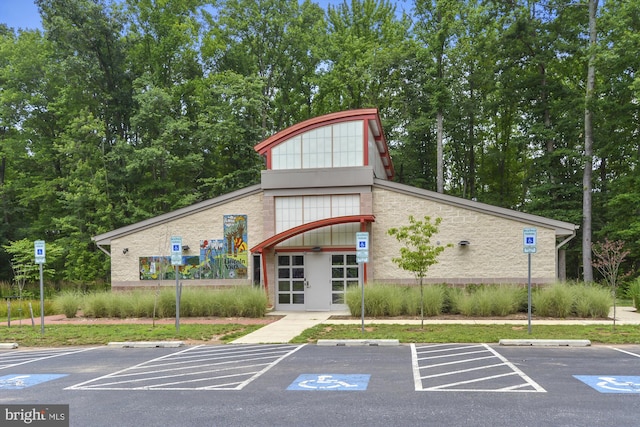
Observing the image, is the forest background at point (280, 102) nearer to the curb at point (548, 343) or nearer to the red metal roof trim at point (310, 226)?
the red metal roof trim at point (310, 226)

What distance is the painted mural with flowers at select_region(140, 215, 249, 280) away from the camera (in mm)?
21656

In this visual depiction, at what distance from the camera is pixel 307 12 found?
39.1 m

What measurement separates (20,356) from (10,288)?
2110 cm

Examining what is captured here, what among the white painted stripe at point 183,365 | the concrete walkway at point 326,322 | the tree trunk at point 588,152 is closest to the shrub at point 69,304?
the concrete walkway at point 326,322

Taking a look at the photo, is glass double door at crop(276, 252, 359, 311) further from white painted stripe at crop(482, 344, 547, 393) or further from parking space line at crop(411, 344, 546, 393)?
white painted stripe at crop(482, 344, 547, 393)

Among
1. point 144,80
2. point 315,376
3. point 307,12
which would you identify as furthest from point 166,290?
point 307,12

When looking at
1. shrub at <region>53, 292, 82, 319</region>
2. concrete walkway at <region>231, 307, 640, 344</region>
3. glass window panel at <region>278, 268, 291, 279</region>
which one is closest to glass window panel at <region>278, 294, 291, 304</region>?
glass window panel at <region>278, 268, 291, 279</region>

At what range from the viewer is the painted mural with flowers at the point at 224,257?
21.7 meters

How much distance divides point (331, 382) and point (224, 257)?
46.1 ft

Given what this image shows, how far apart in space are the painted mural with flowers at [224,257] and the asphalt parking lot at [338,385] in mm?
9332

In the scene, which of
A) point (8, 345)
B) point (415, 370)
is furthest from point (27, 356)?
point (415, 370)

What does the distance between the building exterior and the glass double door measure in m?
0.04

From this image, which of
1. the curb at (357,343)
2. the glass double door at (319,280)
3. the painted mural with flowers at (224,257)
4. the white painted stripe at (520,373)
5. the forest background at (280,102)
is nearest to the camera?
the white painted stripe at (520,373)

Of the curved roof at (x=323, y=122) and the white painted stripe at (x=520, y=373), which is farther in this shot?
the curved roof at (x=323, y=122)
